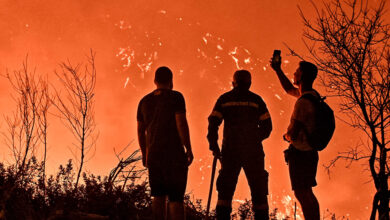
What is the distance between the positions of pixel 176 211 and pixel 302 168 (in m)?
1.69

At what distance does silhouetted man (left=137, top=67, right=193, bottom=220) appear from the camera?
4688 millimetres

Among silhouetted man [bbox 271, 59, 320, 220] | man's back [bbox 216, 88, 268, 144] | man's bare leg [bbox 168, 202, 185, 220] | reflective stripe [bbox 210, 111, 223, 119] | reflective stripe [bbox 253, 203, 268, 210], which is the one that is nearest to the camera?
man's bare leg [bbox 168, 202, 185, 220]

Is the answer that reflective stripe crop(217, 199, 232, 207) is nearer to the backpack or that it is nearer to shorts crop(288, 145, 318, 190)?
shorts crop(288, 145, 318, 190)

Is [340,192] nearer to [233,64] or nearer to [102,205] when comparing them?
[233,64]

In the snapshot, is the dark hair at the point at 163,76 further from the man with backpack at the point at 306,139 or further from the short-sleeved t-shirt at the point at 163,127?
the man with backpack at the point at 306,139

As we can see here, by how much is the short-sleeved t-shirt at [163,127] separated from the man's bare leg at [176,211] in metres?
0.53

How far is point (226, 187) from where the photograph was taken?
533 centimetres

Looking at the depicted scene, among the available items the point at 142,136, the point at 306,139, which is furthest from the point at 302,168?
the point at 142,136

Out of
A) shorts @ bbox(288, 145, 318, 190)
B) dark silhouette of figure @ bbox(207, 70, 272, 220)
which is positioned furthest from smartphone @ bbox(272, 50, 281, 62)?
shorts @ bbox(288, 145, 318, 190)

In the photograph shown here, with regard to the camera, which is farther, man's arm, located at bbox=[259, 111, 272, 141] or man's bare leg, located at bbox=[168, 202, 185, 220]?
man's arm, located at bbox=[259, 111, 272, 141]

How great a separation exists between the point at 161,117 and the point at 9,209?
2.94 meters

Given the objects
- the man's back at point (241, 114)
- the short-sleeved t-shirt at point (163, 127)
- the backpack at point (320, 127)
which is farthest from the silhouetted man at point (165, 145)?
the backpack at point (320, 127)

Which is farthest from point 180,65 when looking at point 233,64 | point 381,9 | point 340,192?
point 381,9

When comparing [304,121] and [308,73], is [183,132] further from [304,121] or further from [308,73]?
[308,73]
